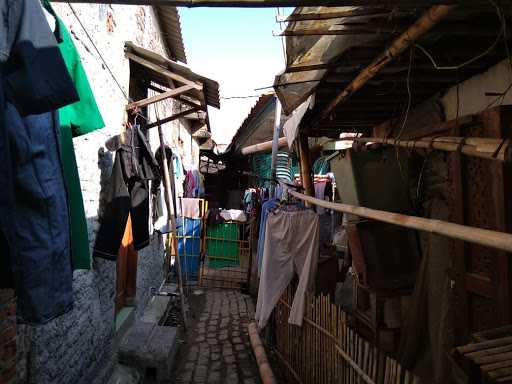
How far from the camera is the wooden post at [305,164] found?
239 inches

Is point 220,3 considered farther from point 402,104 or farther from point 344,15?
point 402,104

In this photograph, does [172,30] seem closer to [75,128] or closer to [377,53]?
[377,53]

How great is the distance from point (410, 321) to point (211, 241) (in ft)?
25.4

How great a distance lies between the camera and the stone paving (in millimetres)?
5250

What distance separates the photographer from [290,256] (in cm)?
473

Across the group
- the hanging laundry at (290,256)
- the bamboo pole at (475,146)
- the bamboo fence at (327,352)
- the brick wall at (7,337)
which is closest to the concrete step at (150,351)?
the hanging laundry at (290,256)

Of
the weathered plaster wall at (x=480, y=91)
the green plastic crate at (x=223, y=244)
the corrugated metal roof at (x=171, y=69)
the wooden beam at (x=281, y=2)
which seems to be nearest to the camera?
the wooden beam at (x=281, y=2)

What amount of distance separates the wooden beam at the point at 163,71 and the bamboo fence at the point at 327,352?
10.7ft

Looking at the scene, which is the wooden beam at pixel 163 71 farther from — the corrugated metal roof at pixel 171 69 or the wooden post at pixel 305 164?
the wooden post at pixel 305 164

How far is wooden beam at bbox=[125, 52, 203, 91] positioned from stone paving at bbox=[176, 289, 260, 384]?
4108 mm

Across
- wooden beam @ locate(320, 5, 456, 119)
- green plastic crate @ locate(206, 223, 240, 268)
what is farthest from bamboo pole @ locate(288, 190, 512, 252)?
green plastic crate @ locate(206, 223, 240, 268)

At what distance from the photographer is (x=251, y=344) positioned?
244 inches

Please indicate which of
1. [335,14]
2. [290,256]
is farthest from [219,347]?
[335,14]

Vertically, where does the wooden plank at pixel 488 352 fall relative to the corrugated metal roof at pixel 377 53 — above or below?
below
